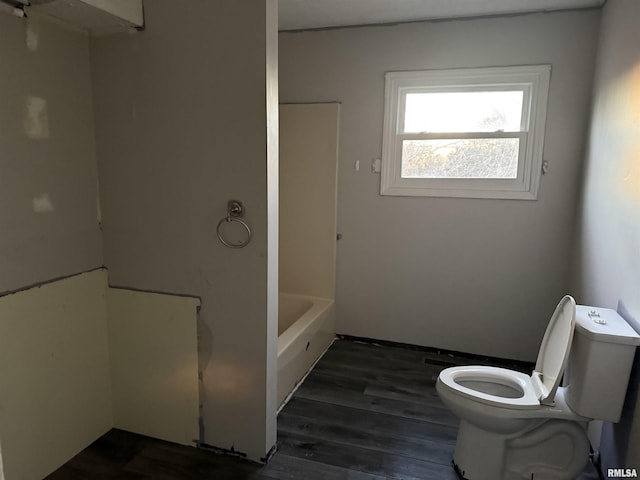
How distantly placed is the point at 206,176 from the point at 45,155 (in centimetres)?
67

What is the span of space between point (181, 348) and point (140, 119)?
1099 millimetres

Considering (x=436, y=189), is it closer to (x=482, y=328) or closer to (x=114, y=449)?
(x=482, y=328)

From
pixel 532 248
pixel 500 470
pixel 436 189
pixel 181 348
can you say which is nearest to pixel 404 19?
pixel 436 189

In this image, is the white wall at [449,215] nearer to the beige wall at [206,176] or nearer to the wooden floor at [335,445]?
the wooden floor at [335,445]

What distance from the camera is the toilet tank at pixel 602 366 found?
5.38 ft

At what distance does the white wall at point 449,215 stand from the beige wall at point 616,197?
0.70 ft

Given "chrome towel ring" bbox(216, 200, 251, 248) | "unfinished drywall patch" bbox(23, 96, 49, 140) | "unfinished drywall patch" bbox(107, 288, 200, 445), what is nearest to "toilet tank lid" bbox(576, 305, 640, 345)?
"chrome towel ring" bbox(216, 200, 251, 248)

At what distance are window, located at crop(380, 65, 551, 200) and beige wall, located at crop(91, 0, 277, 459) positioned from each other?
1.49 meters

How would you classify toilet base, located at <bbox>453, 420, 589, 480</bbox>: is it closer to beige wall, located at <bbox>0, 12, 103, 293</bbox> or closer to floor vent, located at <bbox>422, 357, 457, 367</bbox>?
floor vent, located at <bbox>422, 357, 457, 367</bbox>

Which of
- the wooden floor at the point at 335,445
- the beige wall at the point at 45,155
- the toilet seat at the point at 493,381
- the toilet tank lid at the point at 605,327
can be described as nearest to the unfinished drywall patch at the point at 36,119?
the beige wall at the point at 45,155

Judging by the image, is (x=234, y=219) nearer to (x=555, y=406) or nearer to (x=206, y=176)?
(x=206, y=176)

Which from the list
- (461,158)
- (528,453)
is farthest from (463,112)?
(528,453)

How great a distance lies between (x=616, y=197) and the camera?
202 centimetres

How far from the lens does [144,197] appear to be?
6.57 feet
